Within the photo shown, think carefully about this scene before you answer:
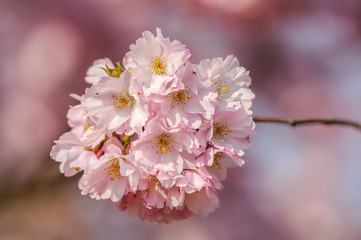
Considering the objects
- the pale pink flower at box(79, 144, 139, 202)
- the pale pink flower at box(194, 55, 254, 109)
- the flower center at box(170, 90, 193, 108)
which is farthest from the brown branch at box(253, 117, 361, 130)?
the pale pink flower at box(79, 144, 139, 202)

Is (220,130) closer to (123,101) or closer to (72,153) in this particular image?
(123,101)

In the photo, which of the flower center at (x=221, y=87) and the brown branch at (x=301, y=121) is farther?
the brown branch at (x=301, y=121)

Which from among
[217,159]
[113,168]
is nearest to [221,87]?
[217,159]

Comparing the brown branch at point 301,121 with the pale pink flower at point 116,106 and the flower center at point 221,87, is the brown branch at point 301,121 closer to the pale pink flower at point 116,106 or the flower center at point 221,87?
the flower center at point 221,87

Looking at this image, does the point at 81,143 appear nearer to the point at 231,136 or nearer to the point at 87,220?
the point at 231,136

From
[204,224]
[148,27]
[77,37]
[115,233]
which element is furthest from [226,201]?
[77,37]

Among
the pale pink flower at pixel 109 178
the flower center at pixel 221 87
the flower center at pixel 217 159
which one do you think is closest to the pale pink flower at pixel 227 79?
the flower center at pixel 221 87

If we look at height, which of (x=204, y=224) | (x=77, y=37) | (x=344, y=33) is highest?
(x=77, y=37)
